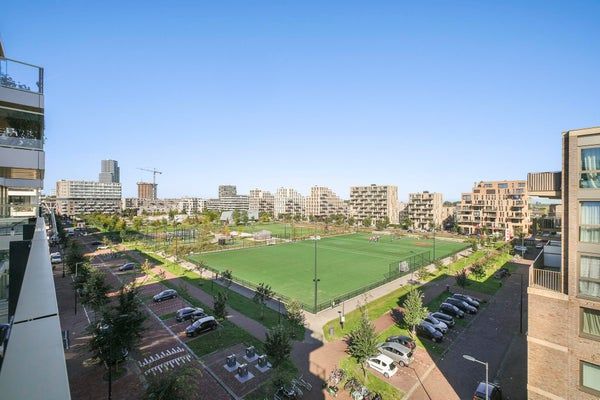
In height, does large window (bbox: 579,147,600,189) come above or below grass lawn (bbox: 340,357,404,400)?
above

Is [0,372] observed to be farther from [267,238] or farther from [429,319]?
[267,238]

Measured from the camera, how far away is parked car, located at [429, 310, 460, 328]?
87.9 ft

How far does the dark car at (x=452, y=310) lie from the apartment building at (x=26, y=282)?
3019 cm

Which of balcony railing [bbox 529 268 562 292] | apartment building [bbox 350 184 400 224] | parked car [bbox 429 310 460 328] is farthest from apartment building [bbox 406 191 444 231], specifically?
balcony railing [bbox 529 268 562 292]

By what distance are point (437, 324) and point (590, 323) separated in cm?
1461

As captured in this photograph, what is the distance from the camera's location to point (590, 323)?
40.0ft

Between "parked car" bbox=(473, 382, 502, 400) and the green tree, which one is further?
the green tree

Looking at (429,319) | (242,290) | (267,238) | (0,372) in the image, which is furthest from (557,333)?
(267,238)

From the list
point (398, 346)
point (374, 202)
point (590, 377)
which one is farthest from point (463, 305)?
point (374, 202)

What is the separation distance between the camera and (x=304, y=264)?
51344mm

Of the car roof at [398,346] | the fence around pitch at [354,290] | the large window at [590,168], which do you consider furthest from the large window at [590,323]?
the fence around pitch at [354,290]

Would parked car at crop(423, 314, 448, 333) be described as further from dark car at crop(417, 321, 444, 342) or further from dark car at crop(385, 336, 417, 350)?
dark car at crop(385, 336, 417, 350)

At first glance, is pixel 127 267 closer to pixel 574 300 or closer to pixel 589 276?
pixel 574 300

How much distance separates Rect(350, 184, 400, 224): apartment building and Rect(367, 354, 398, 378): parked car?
11203 cm
